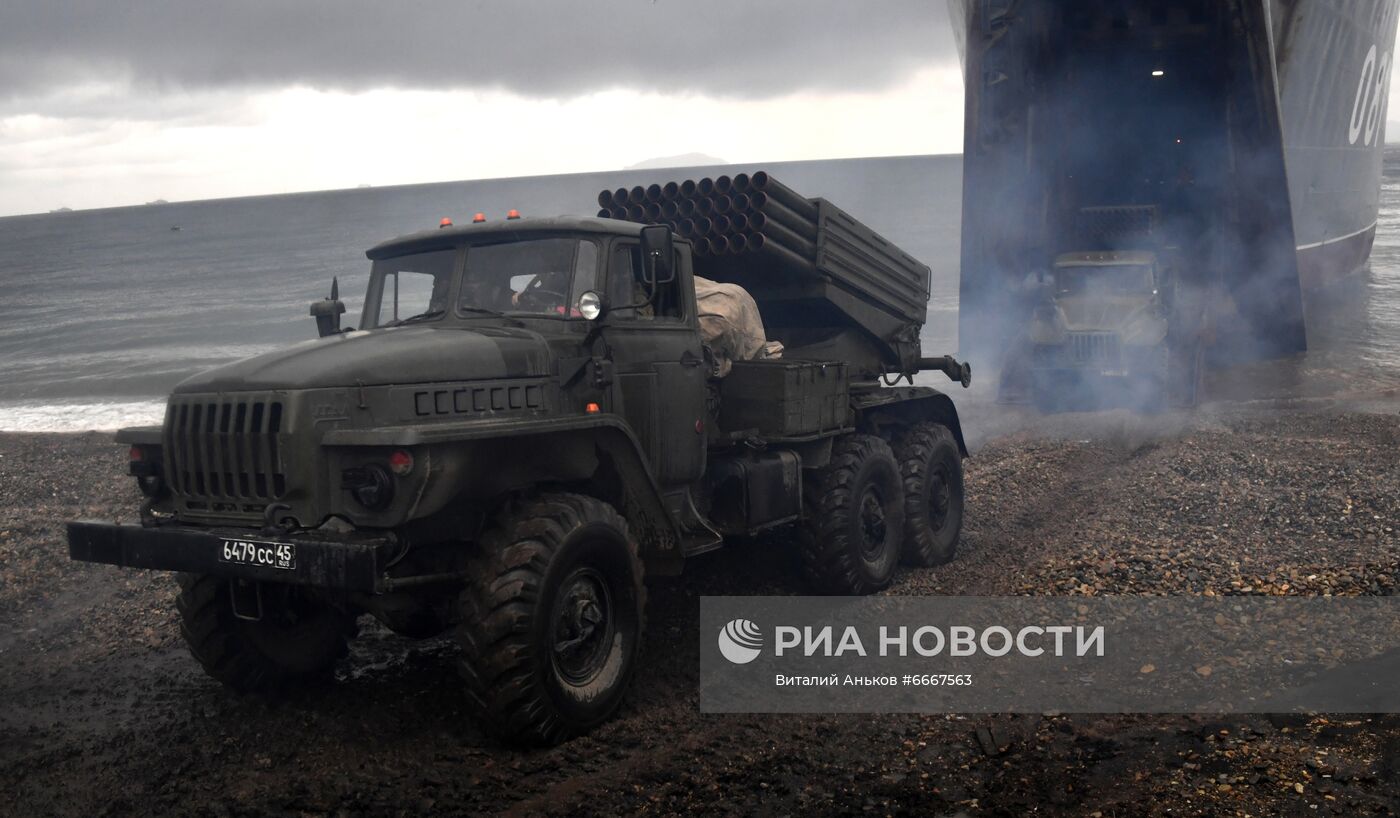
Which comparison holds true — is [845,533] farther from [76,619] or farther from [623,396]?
[76,619]

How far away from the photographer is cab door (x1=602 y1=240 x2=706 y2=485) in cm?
638

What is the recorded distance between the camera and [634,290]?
6.65 metres

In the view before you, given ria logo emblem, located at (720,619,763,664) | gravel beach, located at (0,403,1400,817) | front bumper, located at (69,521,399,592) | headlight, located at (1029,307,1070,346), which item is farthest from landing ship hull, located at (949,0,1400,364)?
front bumper, located at (69,521,399,592)

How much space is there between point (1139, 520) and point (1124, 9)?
37.6 feet

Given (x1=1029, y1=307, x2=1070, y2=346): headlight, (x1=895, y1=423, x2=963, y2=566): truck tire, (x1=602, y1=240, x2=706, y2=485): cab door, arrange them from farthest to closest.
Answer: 1. (x1=1029, y1=307, x2=1070, y2=346): headlight
2. (x1=895, y1=423, x2=963, y2=566): truck tire
3. (x1=602, y1=240, x2=706, y2=485): cab door

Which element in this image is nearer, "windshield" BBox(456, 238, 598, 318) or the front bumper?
the front bumper

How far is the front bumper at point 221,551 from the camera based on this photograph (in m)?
4.74

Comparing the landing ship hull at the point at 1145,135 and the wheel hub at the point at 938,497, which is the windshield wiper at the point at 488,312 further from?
the landing ship hull at the point at 1145,135

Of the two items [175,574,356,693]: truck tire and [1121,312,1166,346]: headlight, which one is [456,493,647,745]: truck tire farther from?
[1121,312,1166,346]: headlight

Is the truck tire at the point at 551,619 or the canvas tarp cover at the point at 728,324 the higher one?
the canvas tarp cover at the point at 728,324

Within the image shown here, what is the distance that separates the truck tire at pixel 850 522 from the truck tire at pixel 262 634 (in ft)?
10.2

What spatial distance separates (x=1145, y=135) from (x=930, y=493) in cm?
1350

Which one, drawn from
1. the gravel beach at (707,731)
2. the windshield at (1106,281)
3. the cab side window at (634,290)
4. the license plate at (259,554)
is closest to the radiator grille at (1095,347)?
the windshield at (1106,281)

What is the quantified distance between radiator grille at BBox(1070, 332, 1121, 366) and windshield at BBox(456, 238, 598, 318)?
1197 centimetres
